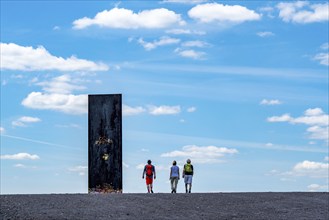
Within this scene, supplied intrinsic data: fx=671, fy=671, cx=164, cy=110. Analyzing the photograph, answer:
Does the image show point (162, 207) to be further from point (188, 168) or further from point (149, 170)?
point (188, 168)

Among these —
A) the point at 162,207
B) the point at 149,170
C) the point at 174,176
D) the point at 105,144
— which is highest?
A: the point at 105,144

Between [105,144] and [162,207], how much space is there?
19.7 feet

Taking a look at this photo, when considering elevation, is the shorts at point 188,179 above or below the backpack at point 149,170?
below

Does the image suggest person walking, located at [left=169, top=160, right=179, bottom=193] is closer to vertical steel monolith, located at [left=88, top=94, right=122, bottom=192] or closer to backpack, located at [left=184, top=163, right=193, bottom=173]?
backpack, located at [left=184, top=163, right=193, bottom=173]

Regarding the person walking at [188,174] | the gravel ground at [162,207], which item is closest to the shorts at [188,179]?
the person walking at [188,174]

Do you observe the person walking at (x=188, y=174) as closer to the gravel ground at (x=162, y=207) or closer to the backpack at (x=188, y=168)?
the backpack at (x=188, y=168)

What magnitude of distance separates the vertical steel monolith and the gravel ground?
2960 millimetres

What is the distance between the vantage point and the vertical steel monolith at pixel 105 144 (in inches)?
1052

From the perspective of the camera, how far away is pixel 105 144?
26703 millimetres

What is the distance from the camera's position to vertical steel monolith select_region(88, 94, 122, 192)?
26.7 metres

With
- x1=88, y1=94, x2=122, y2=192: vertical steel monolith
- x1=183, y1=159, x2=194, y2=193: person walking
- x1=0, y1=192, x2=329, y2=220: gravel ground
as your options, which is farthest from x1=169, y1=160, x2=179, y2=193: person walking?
x1=0, y1=192, x2=329, y2=220: gravel ground

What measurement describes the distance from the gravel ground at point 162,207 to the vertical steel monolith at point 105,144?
2.96m

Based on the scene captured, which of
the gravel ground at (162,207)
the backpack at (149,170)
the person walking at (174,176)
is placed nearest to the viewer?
the gravel ground at (162,207)

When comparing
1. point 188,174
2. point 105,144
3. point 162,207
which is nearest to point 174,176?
point 188,174
